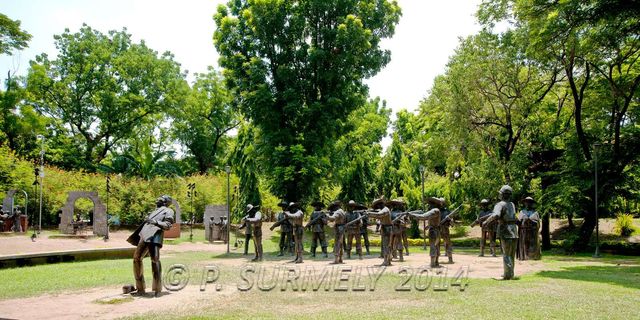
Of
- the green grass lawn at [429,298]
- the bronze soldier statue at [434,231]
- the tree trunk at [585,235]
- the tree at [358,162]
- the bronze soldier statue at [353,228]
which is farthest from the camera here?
the tree at [358,162]

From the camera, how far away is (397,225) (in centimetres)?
1758

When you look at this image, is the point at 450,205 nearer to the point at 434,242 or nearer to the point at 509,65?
the point at 509,65

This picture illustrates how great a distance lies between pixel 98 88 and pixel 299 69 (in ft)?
89.1

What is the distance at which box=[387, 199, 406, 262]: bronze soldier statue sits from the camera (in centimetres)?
1730

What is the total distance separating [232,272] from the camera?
1486 centimetres

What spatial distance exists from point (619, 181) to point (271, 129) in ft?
52.0

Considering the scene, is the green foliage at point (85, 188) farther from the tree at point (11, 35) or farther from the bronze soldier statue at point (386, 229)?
the bronze soldier statue at point (386, 229)

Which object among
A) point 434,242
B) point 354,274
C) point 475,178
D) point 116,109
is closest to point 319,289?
point 354,274

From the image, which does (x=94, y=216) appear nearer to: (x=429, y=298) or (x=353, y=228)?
(x=353, y=228)

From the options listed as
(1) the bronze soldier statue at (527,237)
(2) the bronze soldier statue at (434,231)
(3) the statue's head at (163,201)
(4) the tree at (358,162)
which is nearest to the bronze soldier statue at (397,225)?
(2) the bronze soldier statue at (434,231)

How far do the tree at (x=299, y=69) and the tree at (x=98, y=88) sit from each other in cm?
2306

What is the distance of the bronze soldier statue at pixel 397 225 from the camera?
17.3 m

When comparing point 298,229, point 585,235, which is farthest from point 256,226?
point 585,235

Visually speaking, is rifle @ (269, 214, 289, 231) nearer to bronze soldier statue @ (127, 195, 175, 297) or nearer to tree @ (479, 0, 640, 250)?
bronze soldier statue @ (127, 195, 175, 297)
